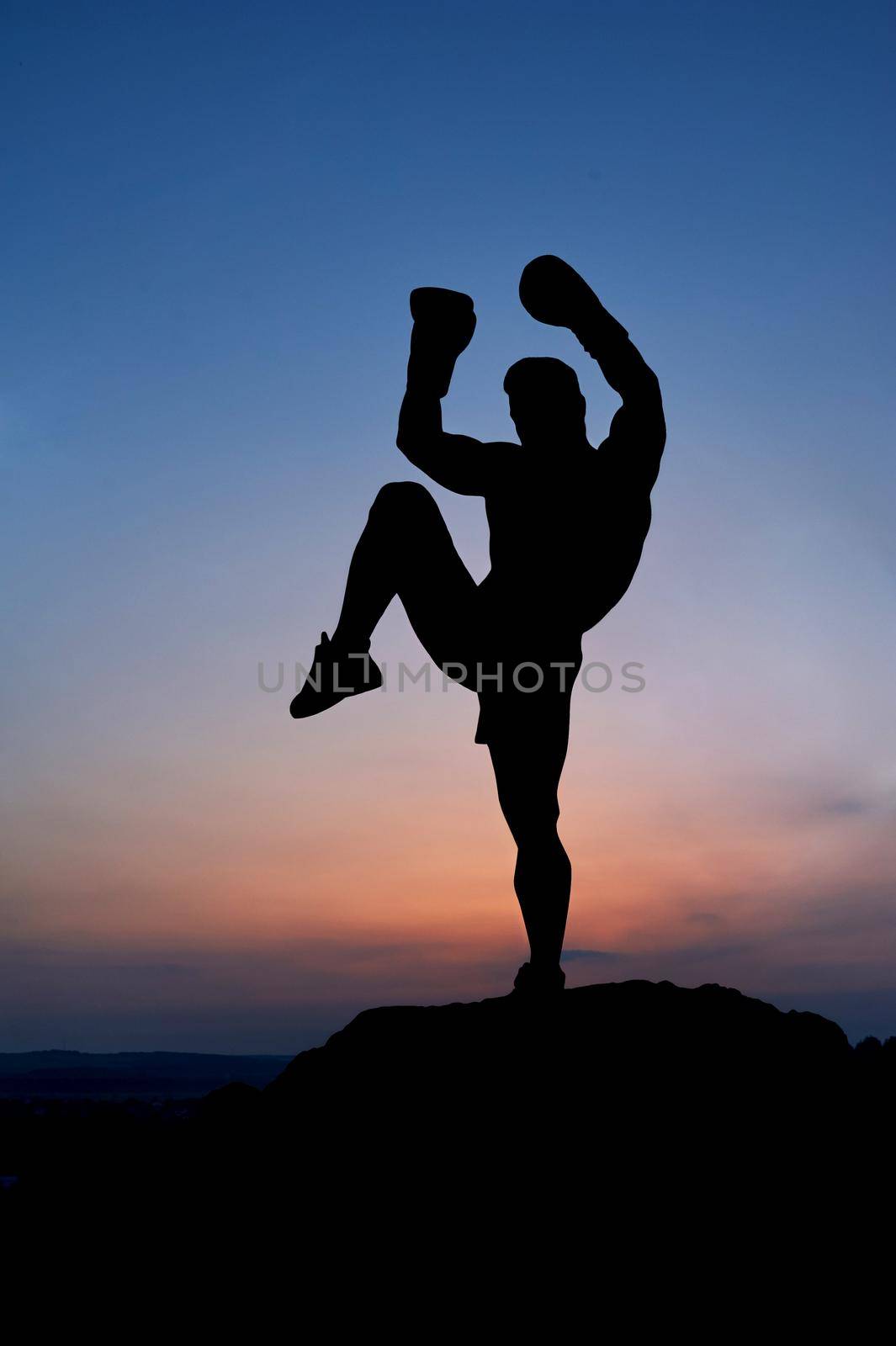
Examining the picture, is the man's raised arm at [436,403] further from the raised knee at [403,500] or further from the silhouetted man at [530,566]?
the raised knee at [403,500]

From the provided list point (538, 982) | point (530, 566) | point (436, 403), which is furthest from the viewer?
point (436, 403)

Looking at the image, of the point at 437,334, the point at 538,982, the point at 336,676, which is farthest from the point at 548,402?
the point at 538,982

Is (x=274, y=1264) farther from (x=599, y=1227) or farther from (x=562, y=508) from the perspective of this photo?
(x=562, y=508)

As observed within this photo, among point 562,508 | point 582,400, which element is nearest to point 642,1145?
point 562,508

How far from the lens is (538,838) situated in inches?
241

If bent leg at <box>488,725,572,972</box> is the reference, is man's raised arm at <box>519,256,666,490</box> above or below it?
above

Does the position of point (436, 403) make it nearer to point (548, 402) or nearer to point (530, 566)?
point (548, 402)

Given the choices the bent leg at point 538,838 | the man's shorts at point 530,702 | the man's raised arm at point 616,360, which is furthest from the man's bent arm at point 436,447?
the bent leg at point 538,838

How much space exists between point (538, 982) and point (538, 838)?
74 centimetres

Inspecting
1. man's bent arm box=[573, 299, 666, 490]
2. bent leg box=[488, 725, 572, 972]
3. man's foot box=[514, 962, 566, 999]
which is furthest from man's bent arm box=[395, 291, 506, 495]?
man's foot box=[514, 962, 566, 999]

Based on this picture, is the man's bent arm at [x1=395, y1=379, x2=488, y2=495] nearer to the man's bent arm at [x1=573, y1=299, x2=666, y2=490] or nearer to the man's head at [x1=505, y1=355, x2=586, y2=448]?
the man's head at [x1=505, y1=355, x2=586, y2=448]

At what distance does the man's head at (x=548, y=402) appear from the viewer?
6.37m

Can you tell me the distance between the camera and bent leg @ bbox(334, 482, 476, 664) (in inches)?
242

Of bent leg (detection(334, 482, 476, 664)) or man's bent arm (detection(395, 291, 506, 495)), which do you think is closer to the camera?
bent leg (detection(334, 482, 476, 664))
